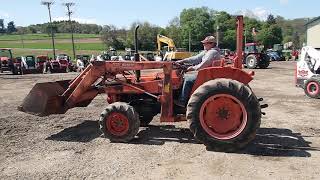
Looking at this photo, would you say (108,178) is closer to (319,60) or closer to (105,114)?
(105,114)

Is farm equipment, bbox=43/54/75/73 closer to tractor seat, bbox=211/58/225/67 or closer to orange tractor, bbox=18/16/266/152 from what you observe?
orange tractor, bbox=18/16/266/152

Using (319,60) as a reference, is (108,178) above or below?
below

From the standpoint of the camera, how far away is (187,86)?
773 centimetres

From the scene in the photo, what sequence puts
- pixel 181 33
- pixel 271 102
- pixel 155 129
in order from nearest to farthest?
pixel 155 129, pixel 271 102, pixel 181 33

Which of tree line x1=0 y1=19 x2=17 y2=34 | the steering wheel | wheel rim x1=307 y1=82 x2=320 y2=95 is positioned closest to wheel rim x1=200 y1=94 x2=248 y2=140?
the steering wheel

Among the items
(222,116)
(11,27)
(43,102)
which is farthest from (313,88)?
(11,27)

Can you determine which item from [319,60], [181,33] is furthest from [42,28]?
[319,60]

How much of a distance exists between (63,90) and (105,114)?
1.74m

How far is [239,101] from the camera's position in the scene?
7047 mm

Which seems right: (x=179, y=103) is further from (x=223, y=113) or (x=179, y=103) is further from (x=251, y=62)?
(x=251, y=62)

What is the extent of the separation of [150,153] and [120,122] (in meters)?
0.97

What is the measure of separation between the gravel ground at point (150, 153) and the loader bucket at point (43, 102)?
1.59 feet

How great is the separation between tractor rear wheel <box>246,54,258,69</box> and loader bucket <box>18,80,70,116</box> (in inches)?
981

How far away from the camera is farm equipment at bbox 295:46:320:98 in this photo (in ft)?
47.5
